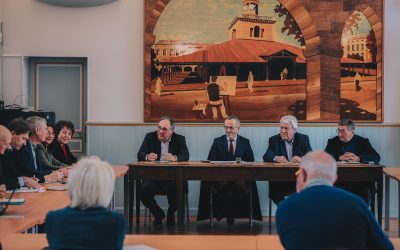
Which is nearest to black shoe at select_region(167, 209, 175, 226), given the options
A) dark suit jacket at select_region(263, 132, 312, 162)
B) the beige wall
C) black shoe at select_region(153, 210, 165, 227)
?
black shoe at select_region(153, 210, 165, 227)

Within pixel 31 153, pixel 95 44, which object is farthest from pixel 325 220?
pixel 95 44

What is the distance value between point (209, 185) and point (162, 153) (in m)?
0.74

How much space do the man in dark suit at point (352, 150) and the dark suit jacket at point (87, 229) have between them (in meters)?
5.35

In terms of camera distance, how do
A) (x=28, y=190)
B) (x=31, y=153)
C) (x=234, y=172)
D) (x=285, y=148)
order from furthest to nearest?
(x=285, y=148)
(x=234, y=172)
(x=31, y=153)
(x=28, y=190)

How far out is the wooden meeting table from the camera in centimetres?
765

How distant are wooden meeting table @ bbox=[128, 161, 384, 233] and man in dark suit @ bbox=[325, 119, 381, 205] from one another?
345 mm

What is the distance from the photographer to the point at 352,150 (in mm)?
8617

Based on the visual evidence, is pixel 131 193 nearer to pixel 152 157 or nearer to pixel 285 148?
pixel 152 157

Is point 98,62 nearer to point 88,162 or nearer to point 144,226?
point 144,226

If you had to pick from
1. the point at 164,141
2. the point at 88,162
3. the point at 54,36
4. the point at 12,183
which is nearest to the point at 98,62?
the point at 54,36

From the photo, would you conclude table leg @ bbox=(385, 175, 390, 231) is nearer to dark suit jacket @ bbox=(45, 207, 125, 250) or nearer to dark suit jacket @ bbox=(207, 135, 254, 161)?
dark suit jacket @ bbox=(207, 135, 254, 161)

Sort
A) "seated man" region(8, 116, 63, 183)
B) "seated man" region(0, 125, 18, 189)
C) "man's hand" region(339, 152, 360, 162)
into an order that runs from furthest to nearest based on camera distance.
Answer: "man's hand" region(339, 152, 360, 162)
"seated man" region(8, 116, 63, 183)
"seated man" region(0, 125, 18, 189)

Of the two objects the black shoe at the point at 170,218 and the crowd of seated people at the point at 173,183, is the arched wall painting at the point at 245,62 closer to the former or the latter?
the crowd of seated people at the point at 173,183

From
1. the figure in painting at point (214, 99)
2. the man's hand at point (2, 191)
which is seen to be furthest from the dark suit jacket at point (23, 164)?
the figure in painting at point (214, 99)
